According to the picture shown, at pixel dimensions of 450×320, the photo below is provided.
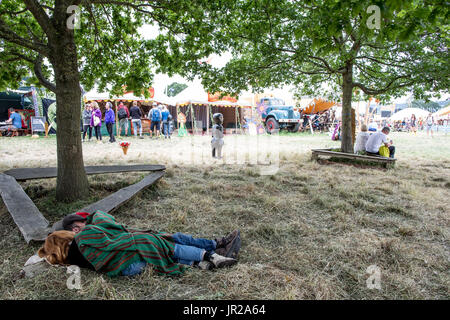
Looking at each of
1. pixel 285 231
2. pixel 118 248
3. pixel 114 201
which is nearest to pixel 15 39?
pixel 114 201

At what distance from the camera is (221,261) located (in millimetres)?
2318

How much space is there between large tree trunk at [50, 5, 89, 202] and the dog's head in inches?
71.5

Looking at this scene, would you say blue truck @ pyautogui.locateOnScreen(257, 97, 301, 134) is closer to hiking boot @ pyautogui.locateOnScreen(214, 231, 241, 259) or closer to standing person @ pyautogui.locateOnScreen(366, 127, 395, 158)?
standing person @ pyautogui.locateOnScreen(366, 127, 395, 158)

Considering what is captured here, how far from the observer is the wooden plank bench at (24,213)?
2459 mm

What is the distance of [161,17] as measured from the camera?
15.6 ft

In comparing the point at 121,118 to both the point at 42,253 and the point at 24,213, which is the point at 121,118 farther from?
the point at 42,253

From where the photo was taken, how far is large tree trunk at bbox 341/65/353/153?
308 inches

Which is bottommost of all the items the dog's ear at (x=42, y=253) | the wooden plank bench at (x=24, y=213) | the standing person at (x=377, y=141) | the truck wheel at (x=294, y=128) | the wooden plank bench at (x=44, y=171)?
the dog's ear at (x=42, y=253)

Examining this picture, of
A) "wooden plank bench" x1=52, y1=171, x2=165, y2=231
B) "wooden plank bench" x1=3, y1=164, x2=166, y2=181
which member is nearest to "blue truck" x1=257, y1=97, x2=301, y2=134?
"wooden plank bench" x1=3, y1=164, x2=166, y2=181

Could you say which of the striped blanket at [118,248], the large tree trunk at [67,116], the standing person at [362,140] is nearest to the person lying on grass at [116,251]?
the striped blanket at [118,248]

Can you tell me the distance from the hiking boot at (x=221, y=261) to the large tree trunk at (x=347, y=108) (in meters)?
7.16

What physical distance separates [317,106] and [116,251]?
926 inches

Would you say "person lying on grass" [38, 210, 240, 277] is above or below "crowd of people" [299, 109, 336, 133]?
below

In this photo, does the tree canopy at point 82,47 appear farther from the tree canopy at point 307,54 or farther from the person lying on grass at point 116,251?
the person lying on grass at point 116,251
